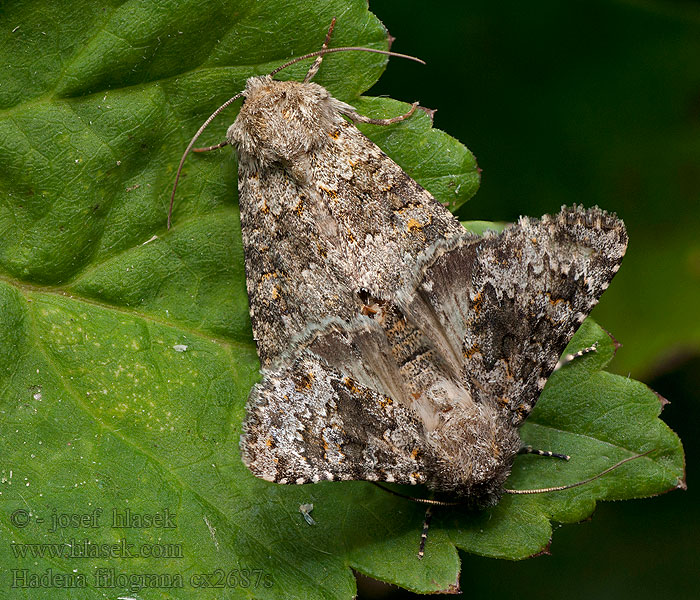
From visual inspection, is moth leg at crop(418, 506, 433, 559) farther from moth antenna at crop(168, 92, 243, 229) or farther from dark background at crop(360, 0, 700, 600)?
moth antenna at crop(168, 92, 243, 229)

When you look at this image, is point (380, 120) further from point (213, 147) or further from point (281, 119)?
A: point (213, 147)

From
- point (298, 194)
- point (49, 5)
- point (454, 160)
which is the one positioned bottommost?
point (298, 194)

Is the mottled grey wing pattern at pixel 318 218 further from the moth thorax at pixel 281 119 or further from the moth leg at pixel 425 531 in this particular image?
the moth leg at pixel 425 531

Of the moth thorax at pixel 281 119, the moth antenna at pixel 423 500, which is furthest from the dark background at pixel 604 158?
the moth antenna at pixel 423 500

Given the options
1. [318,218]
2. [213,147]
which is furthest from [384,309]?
[213,147]

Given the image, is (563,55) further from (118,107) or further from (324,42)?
(118,107)

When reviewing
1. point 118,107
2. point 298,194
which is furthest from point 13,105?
point 298,194
